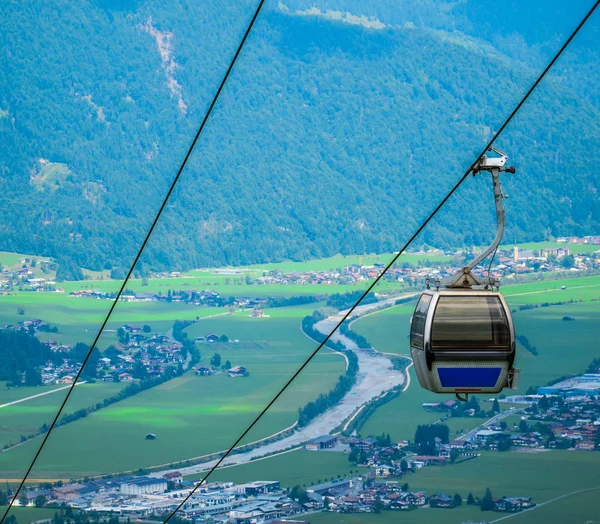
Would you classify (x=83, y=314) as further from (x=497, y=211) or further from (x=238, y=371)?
(x=497, y=211)

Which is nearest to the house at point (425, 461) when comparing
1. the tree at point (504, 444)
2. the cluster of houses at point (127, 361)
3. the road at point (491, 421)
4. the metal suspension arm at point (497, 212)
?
the road at point (491, 421)

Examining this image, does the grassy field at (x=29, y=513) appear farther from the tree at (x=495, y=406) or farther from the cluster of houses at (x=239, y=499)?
the tree at (x=495, y=406)

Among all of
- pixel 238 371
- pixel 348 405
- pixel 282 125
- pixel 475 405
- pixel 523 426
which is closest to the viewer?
pixel 523 426

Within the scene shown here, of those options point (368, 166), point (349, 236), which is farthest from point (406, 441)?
point (368, 166)

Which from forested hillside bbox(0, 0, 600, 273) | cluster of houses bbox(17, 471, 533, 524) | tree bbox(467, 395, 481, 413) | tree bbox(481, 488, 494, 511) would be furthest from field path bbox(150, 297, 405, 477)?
forested hillside bbox(0, 0, 600, 273)

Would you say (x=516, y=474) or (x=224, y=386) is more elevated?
(x=224, y=386)

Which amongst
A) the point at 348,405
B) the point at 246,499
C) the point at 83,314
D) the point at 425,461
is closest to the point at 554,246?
the point at 348,405

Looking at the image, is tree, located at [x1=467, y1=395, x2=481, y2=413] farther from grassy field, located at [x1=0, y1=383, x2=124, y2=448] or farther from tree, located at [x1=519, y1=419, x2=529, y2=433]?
grassy field, located at [x1=0, y1=383, x2=124, y2=448]
